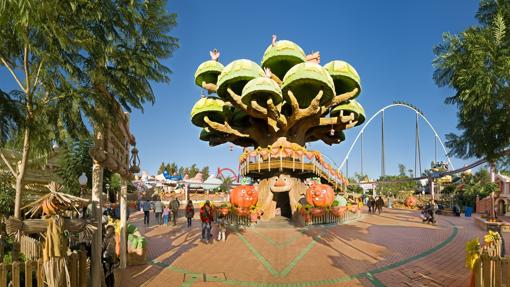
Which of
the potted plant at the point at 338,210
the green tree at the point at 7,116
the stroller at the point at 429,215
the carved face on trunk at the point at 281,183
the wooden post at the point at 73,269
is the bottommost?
the stroller at the point at 429,215

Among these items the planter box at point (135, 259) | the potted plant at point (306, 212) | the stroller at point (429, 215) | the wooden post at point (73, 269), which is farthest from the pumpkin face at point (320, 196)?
the wooden post at point (73, 269)

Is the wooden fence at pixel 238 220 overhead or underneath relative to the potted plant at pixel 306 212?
underneath

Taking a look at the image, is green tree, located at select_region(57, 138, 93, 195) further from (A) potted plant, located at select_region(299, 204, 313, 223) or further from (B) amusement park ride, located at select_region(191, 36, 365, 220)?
(A) potted plant, located at select_region(299, 204, 313, 223)

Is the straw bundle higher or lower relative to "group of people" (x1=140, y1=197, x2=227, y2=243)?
higher

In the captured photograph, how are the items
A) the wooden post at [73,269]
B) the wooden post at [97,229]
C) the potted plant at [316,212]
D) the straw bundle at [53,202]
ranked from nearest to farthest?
the wooden post at [73,269] → the wooden post at [97,229] → the straw bundle at [53,202] → the potted plant at [316,212]

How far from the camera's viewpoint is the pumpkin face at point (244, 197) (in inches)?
746

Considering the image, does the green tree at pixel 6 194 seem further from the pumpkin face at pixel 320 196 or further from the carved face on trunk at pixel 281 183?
the pumpkin face at pixel 320 196

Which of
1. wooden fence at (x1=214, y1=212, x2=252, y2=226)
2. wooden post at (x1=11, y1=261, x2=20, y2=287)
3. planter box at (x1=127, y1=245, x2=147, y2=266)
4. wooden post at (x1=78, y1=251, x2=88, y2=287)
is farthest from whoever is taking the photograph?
wooden fence at (x1=214, y1=212, x2=252, y2=226)

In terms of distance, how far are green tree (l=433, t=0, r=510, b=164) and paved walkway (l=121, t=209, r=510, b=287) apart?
351 cm

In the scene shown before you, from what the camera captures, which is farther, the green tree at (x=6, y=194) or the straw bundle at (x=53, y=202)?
the green tree at (x=6, y=194)

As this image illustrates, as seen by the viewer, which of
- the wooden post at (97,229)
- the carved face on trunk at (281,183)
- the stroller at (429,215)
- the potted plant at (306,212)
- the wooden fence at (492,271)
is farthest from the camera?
the stroller at (429,215)

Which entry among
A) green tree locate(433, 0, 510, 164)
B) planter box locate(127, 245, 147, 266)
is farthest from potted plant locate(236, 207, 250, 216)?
green tree locate(433, 0, 510, 164)

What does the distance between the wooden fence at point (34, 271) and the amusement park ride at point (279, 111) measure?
1380cm

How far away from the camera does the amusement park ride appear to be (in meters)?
19.7
